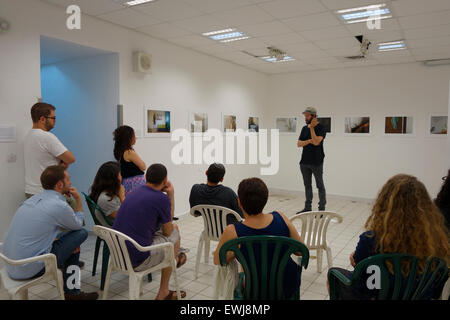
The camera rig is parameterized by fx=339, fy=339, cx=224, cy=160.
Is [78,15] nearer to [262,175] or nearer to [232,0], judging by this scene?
[232,0]

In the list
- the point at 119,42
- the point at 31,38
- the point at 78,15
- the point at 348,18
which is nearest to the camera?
the point at 31,38

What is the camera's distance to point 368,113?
7473mm

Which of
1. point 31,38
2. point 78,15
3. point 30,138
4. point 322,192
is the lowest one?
point 322,192

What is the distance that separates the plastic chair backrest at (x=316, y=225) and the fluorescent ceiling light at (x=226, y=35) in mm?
2976

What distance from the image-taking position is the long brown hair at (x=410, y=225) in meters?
1.79

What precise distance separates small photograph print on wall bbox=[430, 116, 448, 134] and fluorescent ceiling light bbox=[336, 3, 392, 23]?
140 inches

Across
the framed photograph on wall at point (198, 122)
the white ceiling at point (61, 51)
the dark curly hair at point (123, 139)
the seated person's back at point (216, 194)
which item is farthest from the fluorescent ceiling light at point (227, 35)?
the seated person's back at point (216, 194)

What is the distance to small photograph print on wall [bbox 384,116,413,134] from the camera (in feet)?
23.4

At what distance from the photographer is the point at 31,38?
144 inches

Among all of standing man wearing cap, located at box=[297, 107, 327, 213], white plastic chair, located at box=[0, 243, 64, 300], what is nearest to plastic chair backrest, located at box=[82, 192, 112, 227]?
white plastic chair, located at box=[0, 243, 64, 300]

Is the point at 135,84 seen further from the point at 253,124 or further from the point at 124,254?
the point at 253,124

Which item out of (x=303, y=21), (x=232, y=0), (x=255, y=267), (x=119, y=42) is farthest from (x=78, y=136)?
(x=255, y=267)

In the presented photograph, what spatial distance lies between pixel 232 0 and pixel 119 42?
5.83 ft

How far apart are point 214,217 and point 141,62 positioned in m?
2.73
